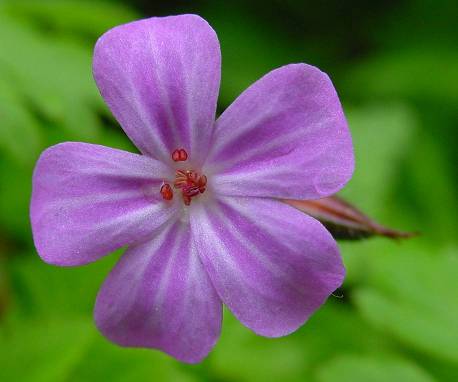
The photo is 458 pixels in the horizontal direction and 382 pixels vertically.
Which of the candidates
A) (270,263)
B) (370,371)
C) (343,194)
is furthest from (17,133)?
(370,371)

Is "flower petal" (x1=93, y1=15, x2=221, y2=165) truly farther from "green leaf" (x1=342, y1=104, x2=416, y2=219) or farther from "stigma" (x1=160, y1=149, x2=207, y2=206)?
"green leaf" (x1=342, y1=104, x2=416, y2=219)

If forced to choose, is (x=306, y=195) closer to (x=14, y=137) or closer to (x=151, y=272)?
(x=151, y=272)

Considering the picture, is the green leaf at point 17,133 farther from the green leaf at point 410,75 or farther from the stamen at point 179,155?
the green leaf at point 410,75

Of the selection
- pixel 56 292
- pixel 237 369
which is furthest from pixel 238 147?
pixel 56 292

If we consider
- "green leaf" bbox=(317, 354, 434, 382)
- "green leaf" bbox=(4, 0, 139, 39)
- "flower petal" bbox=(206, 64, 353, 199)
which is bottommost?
"green leaf" bbox=(317, 354, 434, 382)

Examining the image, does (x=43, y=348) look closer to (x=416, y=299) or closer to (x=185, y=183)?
(x=185, y=183)

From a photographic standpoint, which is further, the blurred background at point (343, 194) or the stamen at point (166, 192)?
the blurred background at point (343, 194)

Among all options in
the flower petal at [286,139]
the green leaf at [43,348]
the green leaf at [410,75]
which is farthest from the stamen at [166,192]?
the green leaf at [410,75]

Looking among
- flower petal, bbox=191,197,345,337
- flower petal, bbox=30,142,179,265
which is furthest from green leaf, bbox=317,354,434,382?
flower petal, bbox=30,142,179,265
